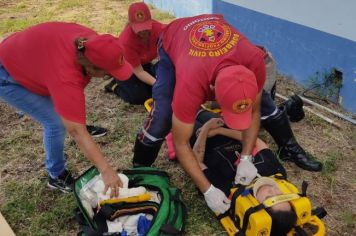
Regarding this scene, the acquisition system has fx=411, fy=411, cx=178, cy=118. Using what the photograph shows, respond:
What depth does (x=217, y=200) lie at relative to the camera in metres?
2.78

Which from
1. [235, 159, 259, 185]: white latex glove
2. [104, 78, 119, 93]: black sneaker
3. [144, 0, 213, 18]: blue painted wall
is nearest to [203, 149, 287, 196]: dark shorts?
[235, 159, 259, 185]: white latex glove

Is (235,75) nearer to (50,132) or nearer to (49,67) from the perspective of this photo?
(49,67)

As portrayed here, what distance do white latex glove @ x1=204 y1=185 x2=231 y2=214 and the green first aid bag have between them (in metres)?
0.22

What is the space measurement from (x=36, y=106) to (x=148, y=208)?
104 centimetres

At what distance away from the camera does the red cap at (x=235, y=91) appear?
87.7 inches

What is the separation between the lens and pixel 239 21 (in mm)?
5668

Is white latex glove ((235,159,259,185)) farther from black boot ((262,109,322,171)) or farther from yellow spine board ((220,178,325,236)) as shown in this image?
black boot ((262,109,322,171))

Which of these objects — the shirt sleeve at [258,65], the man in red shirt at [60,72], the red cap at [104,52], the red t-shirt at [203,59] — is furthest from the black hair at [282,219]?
the red cap at [104,52]

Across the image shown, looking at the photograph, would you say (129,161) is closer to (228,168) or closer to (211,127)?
(211,127)

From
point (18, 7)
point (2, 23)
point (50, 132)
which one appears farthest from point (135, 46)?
point (18, 7)

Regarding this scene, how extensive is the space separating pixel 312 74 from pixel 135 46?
81.1 inches

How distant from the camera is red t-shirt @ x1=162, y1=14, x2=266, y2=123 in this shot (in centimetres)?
240

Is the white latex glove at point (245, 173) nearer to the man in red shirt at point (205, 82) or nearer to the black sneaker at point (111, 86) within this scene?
the man in red shirt at point (205, 82)

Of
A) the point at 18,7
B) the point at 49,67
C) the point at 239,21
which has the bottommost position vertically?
the point at 18,7
